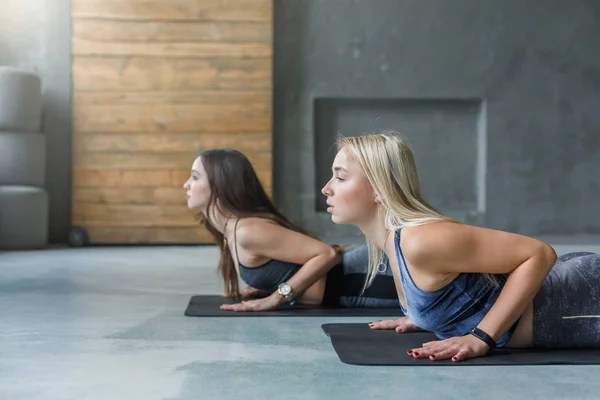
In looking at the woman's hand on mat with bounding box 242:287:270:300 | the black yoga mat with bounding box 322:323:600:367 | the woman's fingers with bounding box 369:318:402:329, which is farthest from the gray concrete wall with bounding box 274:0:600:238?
the black yoga mat with bounding box 322:323:600:367

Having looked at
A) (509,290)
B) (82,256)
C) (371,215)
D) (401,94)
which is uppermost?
(401,94)

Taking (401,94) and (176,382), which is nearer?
(176,382)

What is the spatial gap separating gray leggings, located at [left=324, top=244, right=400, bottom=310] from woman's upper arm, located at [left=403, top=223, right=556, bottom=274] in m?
1.01

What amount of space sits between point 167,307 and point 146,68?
4.05 metres

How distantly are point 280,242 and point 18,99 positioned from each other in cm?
421

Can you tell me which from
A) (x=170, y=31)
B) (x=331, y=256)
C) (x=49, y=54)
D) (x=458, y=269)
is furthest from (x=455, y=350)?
(x=49, y=54)

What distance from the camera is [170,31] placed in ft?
21.8

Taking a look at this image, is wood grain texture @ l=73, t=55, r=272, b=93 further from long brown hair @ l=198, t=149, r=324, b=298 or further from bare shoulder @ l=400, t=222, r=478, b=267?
bare shoulder @ l=400, t=222, r=478, b=267

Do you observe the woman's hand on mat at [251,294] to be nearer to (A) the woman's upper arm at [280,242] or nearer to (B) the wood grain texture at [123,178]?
(A) the woman's upper arm at [280,242]

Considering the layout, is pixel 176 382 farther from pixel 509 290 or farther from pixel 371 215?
pixel 509 290

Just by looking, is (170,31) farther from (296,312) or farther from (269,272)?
(296,312)

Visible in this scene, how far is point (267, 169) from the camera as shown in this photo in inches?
264

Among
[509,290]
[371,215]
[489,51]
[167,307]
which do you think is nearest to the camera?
[509,290]

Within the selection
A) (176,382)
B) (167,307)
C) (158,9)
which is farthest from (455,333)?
(158,9)
